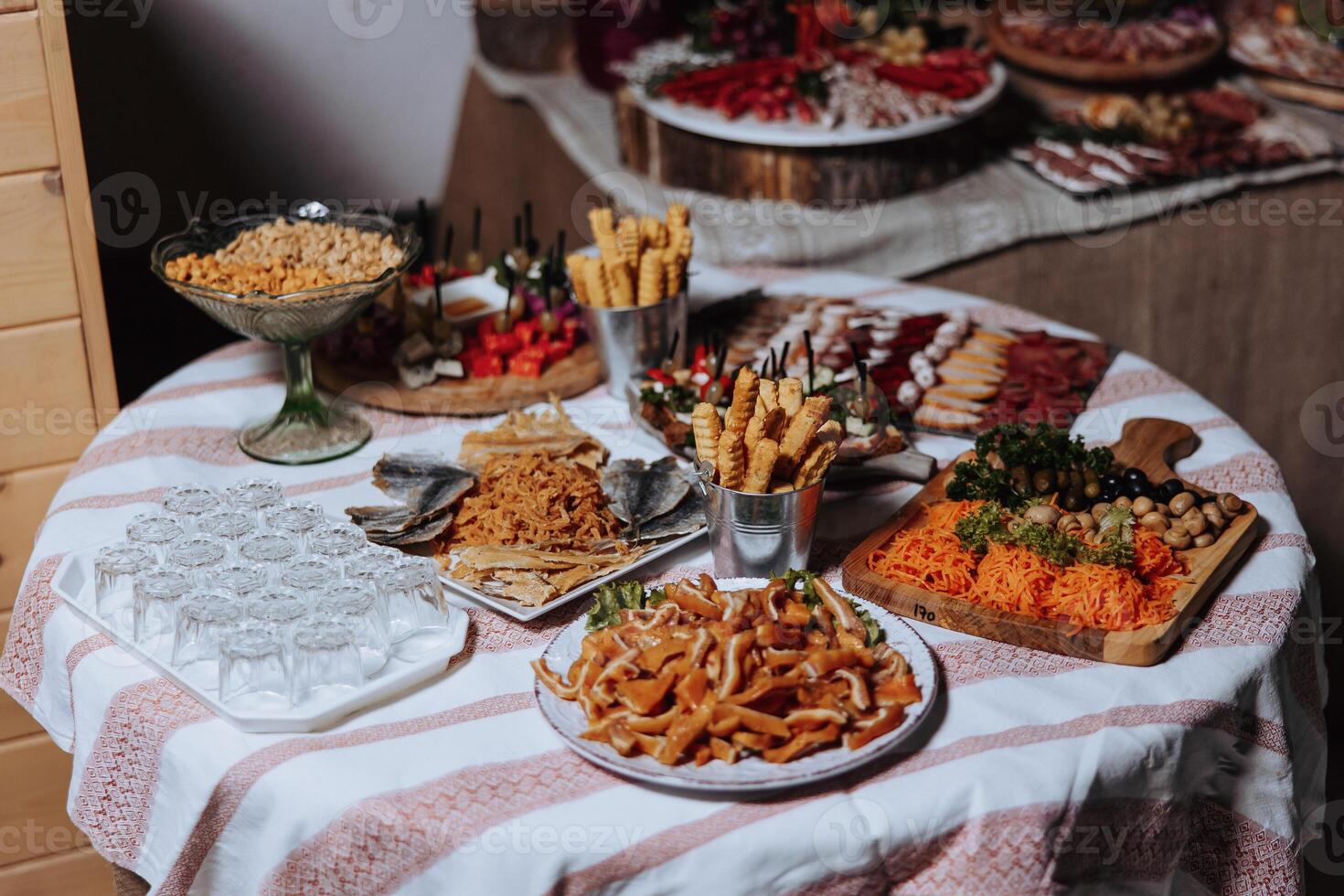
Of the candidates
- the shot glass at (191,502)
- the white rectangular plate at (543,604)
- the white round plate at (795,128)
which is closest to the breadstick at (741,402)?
the white rectangular plate at (543,604)

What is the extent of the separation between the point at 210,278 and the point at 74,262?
43 cm

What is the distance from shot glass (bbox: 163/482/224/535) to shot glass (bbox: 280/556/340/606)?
0.22m

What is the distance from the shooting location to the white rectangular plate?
63.3 inches

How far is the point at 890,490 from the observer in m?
1.99

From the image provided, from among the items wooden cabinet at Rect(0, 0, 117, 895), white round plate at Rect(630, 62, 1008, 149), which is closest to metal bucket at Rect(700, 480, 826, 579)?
wooden cabinet at Rect(0, 0, 117, 895)

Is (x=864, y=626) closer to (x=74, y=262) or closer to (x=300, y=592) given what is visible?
(x=300, y=592)

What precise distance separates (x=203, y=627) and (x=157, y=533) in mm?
230

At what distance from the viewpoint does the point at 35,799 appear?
96.3 inches

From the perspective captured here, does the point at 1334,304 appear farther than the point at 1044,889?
Yes

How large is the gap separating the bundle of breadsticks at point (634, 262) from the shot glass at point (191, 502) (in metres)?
0.76

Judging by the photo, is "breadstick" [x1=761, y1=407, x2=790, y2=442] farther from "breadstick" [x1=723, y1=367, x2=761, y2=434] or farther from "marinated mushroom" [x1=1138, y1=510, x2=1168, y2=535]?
"marinated mushroom" [x1=1138, y1=510, x2=1168, y2=535]

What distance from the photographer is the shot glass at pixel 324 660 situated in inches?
56.1

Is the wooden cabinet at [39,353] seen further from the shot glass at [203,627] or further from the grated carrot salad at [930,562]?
the grated carrot salad at [930,562]

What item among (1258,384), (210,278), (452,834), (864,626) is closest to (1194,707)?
(864,626)
